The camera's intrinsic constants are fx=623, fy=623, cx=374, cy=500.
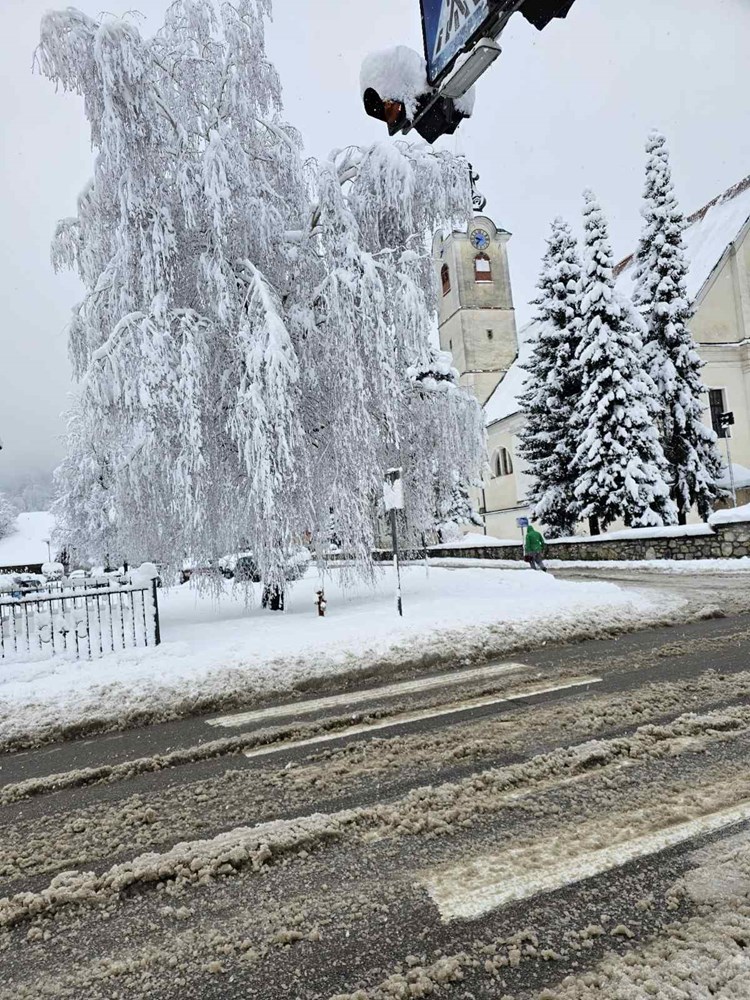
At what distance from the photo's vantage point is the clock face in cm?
5672

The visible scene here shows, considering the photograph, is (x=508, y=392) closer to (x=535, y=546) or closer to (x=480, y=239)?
(x=480, y=239)

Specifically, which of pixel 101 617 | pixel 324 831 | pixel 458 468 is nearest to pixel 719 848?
pixel 324 831

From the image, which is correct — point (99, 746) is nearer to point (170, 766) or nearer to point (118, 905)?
point (170, 766)

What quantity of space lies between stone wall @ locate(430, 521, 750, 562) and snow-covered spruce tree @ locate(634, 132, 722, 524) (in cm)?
577

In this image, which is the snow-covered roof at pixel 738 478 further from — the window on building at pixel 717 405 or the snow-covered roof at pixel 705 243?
the snow-covered roof at pixel 705 243

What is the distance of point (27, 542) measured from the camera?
98625 millimetres

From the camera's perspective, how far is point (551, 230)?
2759 cm

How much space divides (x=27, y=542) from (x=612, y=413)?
9867cm

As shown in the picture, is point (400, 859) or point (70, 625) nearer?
point (400, 859)

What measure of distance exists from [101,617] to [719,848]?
7.91m

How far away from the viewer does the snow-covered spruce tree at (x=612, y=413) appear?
78.7ft

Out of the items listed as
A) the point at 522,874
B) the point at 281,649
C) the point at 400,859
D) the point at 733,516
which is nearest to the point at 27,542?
the point at 733,516

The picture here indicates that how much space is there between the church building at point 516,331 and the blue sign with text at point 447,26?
73.6 ft

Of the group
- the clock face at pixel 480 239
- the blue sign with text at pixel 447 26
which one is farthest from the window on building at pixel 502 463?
the blue sign with text at pixel 447 26
